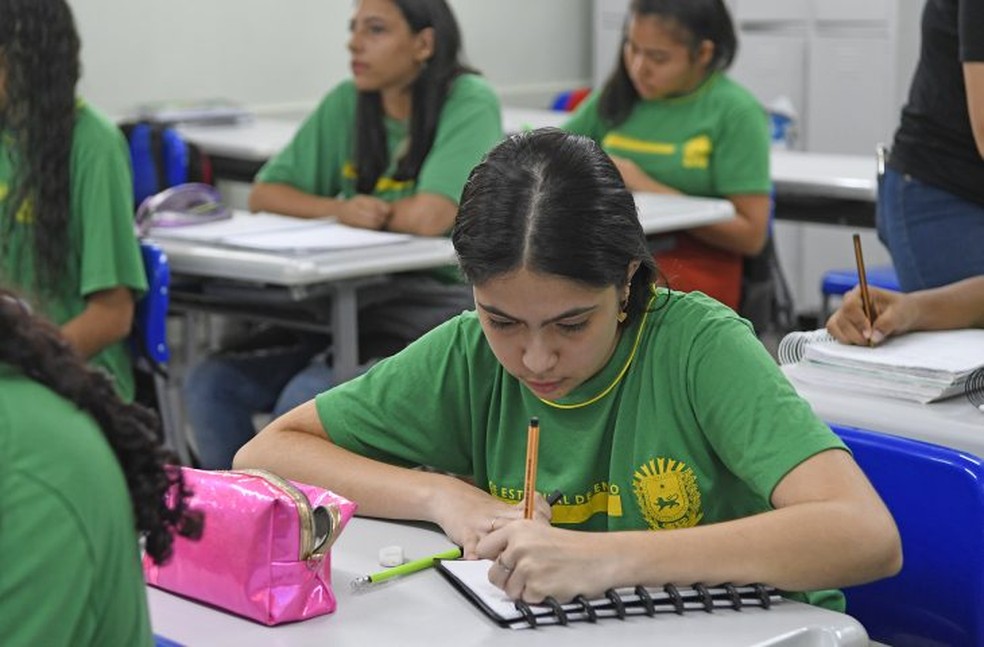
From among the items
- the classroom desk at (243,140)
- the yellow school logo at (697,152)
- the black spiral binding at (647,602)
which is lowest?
the classroom desk at (243,140)

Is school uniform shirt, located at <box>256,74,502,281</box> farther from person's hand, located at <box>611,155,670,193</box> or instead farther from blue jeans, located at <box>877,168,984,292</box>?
blue jeans, located at <box>877,168,984,292</box>

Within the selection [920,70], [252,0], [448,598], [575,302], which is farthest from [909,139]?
[252,0]

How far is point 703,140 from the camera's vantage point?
379 centimetres

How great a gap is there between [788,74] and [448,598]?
5.15 meters

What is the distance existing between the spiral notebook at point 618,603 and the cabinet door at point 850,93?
15.7 feet

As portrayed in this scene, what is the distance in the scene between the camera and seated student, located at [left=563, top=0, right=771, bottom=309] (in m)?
3.73

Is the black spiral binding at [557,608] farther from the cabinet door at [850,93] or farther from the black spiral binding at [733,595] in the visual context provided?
the cabinet door at [850,93]

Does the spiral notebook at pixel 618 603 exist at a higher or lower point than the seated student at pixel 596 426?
lower

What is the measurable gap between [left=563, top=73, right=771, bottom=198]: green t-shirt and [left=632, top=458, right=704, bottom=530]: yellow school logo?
2.13 m

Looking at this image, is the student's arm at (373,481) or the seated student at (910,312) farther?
the seated student at (910,312)

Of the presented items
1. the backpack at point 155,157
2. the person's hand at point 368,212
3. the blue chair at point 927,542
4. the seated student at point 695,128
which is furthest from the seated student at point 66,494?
the backpack at point 155,157

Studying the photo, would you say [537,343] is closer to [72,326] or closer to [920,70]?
[920,70]

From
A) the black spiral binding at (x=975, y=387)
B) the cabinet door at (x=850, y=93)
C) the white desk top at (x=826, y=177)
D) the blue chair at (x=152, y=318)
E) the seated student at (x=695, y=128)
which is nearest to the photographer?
the black spiral binding at (x=975, y=387)

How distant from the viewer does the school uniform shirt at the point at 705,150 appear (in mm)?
3738
